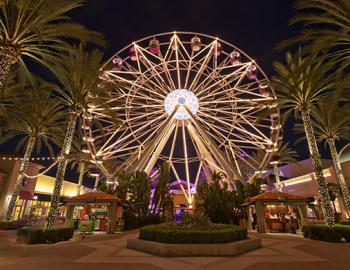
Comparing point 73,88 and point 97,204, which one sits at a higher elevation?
point 73,88

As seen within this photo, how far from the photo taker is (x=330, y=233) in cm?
1346

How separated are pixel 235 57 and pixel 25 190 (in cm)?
3125

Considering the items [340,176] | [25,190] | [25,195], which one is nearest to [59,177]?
[25,195]

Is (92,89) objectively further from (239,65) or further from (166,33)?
(239,65)

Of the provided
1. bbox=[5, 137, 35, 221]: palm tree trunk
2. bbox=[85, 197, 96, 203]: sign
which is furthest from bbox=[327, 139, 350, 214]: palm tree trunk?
bbox=[5, 137, 35, 221]: palm tree trunk

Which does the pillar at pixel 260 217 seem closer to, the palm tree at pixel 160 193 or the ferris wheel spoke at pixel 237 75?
the palm tree at pixel 160 193

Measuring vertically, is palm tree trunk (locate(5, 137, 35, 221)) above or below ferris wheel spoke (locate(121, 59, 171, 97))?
below

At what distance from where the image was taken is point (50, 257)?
28.9ft

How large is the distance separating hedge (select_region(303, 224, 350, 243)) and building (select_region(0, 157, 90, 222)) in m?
28.3

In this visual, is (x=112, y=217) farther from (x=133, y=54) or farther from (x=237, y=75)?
(x=237, y=75)

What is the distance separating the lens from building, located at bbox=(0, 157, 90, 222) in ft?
89.2

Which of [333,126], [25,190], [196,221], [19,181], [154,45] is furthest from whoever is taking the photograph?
[25,190]

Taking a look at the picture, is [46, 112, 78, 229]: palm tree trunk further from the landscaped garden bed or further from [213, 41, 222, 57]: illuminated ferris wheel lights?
[213, 41, 222, 57]: illuminated ferris wheel lights

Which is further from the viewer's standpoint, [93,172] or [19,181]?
[93,172]
